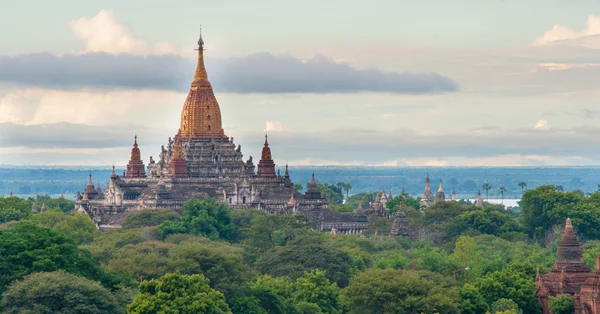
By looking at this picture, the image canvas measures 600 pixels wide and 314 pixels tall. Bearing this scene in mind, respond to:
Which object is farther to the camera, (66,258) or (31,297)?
(66,258)

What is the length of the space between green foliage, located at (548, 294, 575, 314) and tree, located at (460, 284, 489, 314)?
353cm

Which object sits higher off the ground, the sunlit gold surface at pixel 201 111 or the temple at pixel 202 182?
the sunlit gold surface at pixel 201 111

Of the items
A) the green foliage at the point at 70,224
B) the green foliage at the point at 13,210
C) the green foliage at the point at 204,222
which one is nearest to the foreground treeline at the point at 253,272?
the green foliage at the point at 204,222

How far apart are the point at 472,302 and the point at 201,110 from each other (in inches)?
3568

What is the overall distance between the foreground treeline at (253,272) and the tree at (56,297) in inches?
1.7

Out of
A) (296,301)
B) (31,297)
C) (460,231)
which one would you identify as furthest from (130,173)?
(31,297)

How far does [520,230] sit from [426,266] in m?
43.0

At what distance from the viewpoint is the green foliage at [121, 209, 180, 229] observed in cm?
13862

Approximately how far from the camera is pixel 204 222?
13075cm

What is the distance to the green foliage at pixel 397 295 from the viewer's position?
8488 cm

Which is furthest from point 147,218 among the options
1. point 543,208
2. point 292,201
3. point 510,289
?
point 510,289

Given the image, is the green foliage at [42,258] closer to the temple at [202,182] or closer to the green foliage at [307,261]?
the green foliage at [307,261]

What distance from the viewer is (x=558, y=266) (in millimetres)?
91188

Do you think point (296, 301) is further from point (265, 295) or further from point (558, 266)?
point (558, 266)
